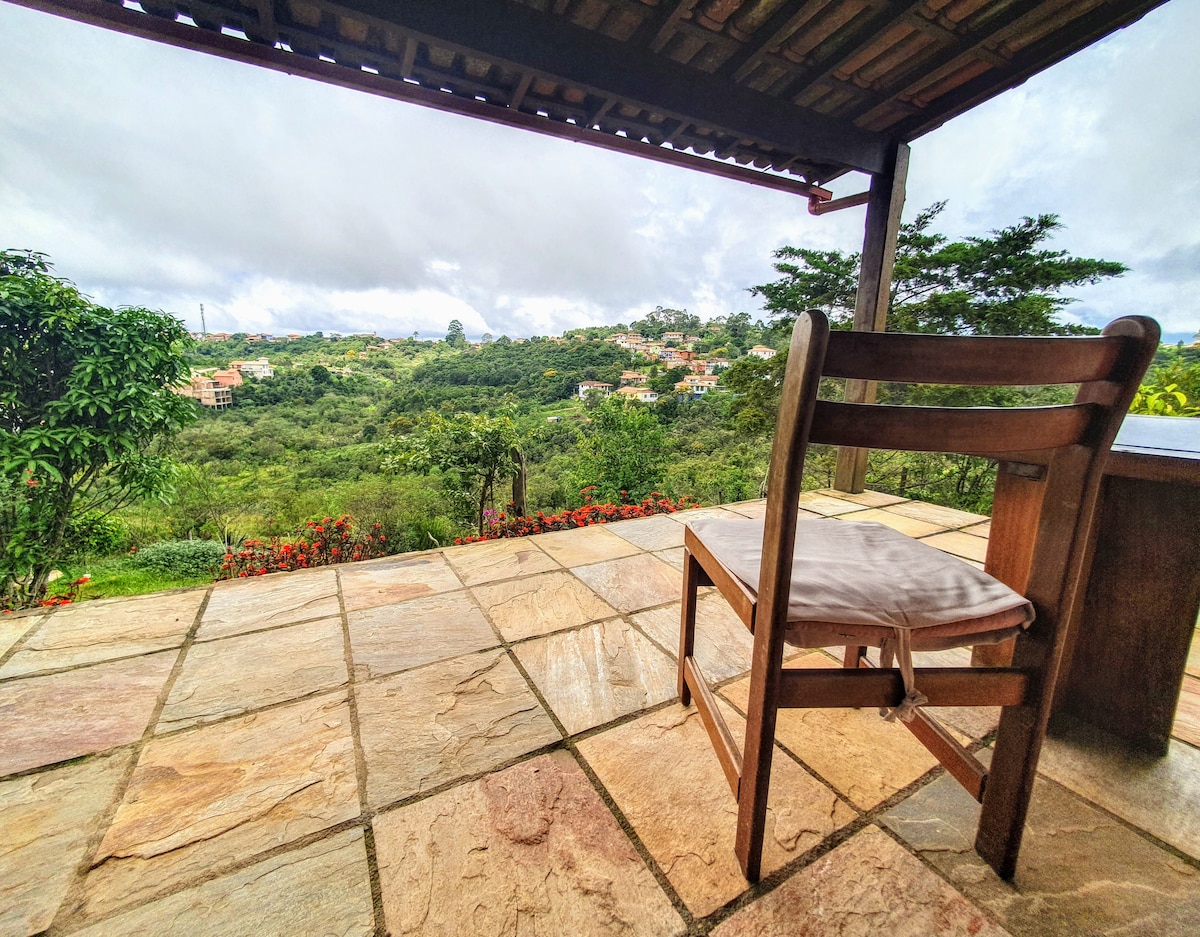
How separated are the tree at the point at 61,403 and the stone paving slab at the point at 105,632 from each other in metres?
0.83

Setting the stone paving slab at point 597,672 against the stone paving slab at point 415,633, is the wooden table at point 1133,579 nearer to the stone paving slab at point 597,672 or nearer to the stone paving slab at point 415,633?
the stone paving slab at point 597,672

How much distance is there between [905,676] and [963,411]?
414 millimetres

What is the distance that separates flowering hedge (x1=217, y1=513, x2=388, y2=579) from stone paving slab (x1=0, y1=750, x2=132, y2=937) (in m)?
1.26

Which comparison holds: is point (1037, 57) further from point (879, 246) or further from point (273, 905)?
point (273, 905)

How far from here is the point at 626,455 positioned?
177 inches

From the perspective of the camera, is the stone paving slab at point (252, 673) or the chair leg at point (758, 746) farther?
the stone paving slab at point (252, 673)

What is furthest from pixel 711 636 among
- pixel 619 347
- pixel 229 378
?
pixel 619 347

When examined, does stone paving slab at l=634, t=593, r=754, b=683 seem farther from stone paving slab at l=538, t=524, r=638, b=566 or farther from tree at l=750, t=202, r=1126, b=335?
tree at l=750, t=202, r=1126, b=335

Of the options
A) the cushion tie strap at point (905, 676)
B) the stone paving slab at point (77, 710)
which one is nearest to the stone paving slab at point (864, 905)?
the cushion tie strap at point (905, 676)

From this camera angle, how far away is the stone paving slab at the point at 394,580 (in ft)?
6.32

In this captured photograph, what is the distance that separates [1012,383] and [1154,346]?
0.20 m

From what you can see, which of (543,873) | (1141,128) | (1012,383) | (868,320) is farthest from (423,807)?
(1141,128)

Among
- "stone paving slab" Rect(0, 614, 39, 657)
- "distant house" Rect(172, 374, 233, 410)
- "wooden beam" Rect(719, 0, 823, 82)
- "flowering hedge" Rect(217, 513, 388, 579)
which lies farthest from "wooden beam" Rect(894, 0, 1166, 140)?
"distant house" Rect(172, 374, 233, 410)

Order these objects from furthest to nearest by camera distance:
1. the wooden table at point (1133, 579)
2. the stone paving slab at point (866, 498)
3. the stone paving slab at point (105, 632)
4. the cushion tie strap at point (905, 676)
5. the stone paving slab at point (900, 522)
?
the stone paving slab at point (866, 498), the stone paving slab at point (900, 522), the stone paving slab at point (105, 632), the wooden table at point (1133, 579), the cushion tie strap at point (905, 676)
